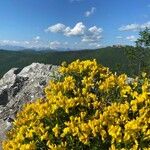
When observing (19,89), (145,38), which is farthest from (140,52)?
(19,89)

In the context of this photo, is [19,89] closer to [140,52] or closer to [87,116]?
[87,116]

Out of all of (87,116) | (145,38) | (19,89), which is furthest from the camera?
(145,38)

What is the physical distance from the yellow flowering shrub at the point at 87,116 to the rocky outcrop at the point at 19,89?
811 centimetres

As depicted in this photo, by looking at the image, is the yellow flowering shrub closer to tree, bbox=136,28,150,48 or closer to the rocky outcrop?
the rocky outcrop

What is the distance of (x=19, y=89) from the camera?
2477cm

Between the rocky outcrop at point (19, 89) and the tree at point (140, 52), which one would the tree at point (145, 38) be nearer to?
the tree at point (140, 52)

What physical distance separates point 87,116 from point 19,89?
555 inches

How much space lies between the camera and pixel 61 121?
11.2 meters

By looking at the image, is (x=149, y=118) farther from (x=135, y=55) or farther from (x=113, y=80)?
(x=135, y=55)

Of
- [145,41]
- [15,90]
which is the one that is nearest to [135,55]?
[145,41]

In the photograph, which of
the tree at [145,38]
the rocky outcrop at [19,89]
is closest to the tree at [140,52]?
the tree at [145,38]

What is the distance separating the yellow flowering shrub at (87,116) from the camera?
9.65 metres

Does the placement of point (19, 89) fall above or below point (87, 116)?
below

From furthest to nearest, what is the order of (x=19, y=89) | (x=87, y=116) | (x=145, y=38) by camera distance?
(x=145, y=38) < (x=19, y=89) < (x=87, y=116)
